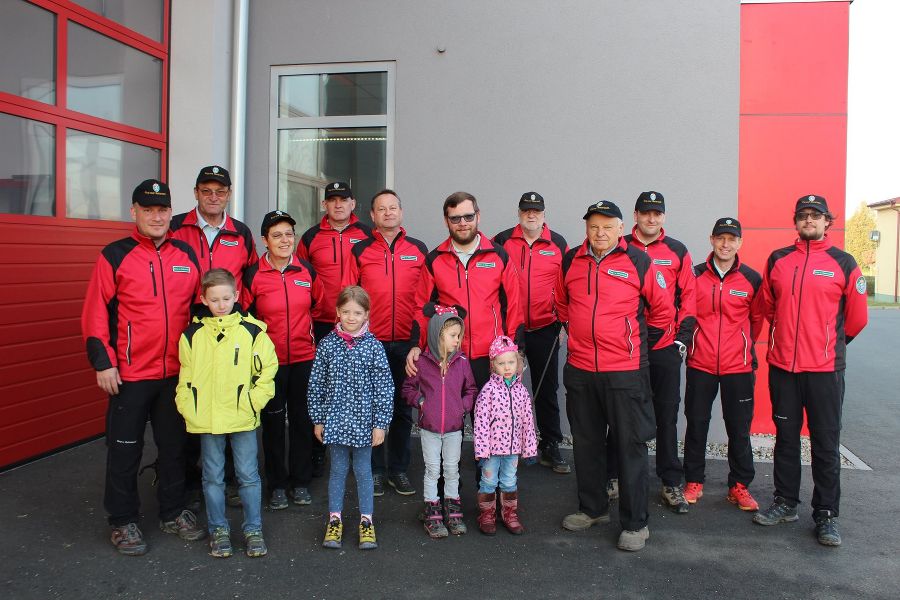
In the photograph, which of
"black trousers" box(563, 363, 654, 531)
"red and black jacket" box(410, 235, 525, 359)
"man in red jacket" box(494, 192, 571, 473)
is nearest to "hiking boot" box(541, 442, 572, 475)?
"man in red jacket" box(494, 192, 571, 473)

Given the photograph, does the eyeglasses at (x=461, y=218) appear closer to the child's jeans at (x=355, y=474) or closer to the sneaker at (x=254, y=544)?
the child's jeans at (x=355, y=474)

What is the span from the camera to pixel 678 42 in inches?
227

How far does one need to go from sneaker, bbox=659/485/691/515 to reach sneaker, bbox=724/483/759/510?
335 millimetres

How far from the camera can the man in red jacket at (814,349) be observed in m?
3.89

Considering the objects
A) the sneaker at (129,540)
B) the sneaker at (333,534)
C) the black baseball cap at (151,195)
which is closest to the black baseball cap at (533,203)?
the black baseball cap at (151,195)

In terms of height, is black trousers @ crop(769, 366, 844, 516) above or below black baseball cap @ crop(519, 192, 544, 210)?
below

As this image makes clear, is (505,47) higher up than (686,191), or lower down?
higher up

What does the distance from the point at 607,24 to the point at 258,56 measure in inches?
134

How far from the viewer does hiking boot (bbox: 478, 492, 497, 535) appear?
12.6 feet

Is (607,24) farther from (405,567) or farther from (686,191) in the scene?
(405,567)

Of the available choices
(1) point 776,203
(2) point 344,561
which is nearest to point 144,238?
(2) point 344,561

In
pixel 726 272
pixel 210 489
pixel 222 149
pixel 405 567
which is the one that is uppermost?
pixel 222 149

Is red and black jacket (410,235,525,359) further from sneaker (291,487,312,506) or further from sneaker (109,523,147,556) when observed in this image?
sneaker (109,523,147,556)

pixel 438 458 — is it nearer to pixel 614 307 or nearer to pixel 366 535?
pixel 366 535
